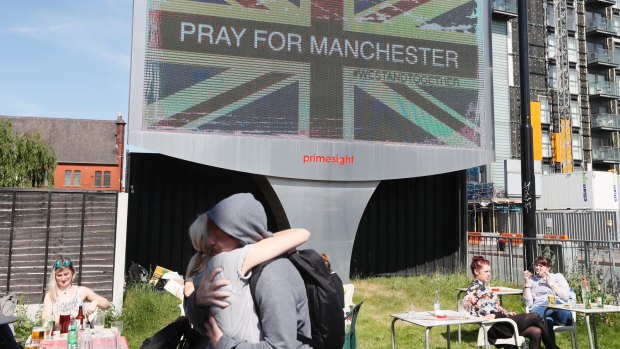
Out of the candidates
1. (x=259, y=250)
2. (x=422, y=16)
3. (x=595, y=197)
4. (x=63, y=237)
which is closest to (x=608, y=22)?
(x=595, y=197)

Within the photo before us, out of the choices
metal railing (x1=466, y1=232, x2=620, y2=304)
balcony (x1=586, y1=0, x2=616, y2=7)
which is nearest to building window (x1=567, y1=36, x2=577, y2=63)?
balcony (x1=586, y1=0, x2=616, y2=7)

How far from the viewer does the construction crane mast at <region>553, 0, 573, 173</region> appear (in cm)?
4603

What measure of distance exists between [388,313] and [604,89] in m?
48.6

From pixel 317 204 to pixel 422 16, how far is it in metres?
6.04

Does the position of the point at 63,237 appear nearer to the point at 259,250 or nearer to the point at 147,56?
the point at 147,56

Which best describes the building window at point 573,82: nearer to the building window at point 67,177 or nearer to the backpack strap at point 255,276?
the backpack strap at point 255,276

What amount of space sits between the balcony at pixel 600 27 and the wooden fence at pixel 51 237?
175ft

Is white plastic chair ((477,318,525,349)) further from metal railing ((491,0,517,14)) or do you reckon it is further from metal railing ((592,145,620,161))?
metal railing ((592,145,620,161))

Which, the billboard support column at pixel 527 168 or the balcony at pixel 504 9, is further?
the balcony at pixel 504 9

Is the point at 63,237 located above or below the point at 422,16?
below

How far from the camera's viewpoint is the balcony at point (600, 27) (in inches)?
1986

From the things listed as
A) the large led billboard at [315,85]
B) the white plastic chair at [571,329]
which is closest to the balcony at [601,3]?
the large led billboard at [315,85]

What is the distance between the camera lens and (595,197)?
32031mm

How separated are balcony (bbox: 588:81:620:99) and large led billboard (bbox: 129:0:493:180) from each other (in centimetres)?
4159
